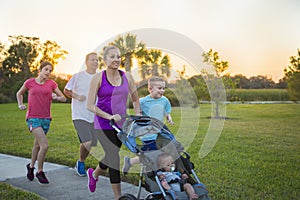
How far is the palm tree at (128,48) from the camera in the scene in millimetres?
4383

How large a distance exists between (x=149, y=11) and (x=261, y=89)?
2632 cm

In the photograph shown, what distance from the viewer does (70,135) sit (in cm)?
1072

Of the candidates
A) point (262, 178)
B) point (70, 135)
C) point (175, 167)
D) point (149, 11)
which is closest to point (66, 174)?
point (175, 167)

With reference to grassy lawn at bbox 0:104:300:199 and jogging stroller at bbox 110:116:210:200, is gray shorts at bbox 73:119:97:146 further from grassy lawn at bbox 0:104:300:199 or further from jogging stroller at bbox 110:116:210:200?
jogging stroller at bbox 110:116:210:200

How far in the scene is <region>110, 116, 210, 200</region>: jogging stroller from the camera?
3.44 metres

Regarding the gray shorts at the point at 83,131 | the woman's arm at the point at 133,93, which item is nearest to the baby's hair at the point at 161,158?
the woman's arm at the point at 133,93

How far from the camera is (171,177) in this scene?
3.55m

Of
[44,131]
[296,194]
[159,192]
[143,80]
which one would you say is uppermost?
[143,80]

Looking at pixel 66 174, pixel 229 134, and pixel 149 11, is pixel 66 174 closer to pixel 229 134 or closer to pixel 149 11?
pixel 149 11

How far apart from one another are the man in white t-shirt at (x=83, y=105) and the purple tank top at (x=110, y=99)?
1507mm

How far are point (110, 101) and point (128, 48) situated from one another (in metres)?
0.95

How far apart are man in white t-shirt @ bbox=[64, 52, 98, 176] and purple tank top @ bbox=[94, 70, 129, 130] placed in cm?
151

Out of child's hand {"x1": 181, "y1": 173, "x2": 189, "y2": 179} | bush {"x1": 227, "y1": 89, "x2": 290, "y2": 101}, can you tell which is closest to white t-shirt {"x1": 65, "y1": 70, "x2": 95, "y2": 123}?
child's hand {"x1": 181, "y1": 173, "x2": 189, "y2": 179}

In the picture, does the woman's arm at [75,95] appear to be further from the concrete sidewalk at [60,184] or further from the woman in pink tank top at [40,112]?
the concrete sidewalk at [60,184]
